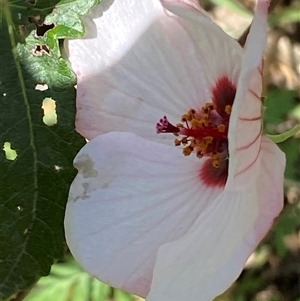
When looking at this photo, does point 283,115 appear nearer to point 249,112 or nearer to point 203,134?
point 203,134

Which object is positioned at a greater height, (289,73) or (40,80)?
(40,80)

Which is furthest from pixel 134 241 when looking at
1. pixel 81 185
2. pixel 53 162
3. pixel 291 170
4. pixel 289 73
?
pixel 289 73

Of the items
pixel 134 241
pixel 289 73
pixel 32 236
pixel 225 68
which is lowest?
pixel 289 73

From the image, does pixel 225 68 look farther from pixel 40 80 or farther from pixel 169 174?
pixel 40 80

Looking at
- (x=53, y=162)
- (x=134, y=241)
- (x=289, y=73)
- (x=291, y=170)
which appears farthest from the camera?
(x=289, y=73)

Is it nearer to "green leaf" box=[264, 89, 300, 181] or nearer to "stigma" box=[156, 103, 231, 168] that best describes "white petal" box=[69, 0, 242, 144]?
"stigma" box=[156, 103, 231, 168]

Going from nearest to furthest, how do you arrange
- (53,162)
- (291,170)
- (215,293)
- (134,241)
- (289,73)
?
1. (215,293)
2. (134,241)
3. (53,162)
4. (291,170)
5. (289,73)

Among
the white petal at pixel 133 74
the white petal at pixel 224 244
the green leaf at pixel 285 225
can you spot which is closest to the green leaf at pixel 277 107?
the green leaf at pixel 285 225
